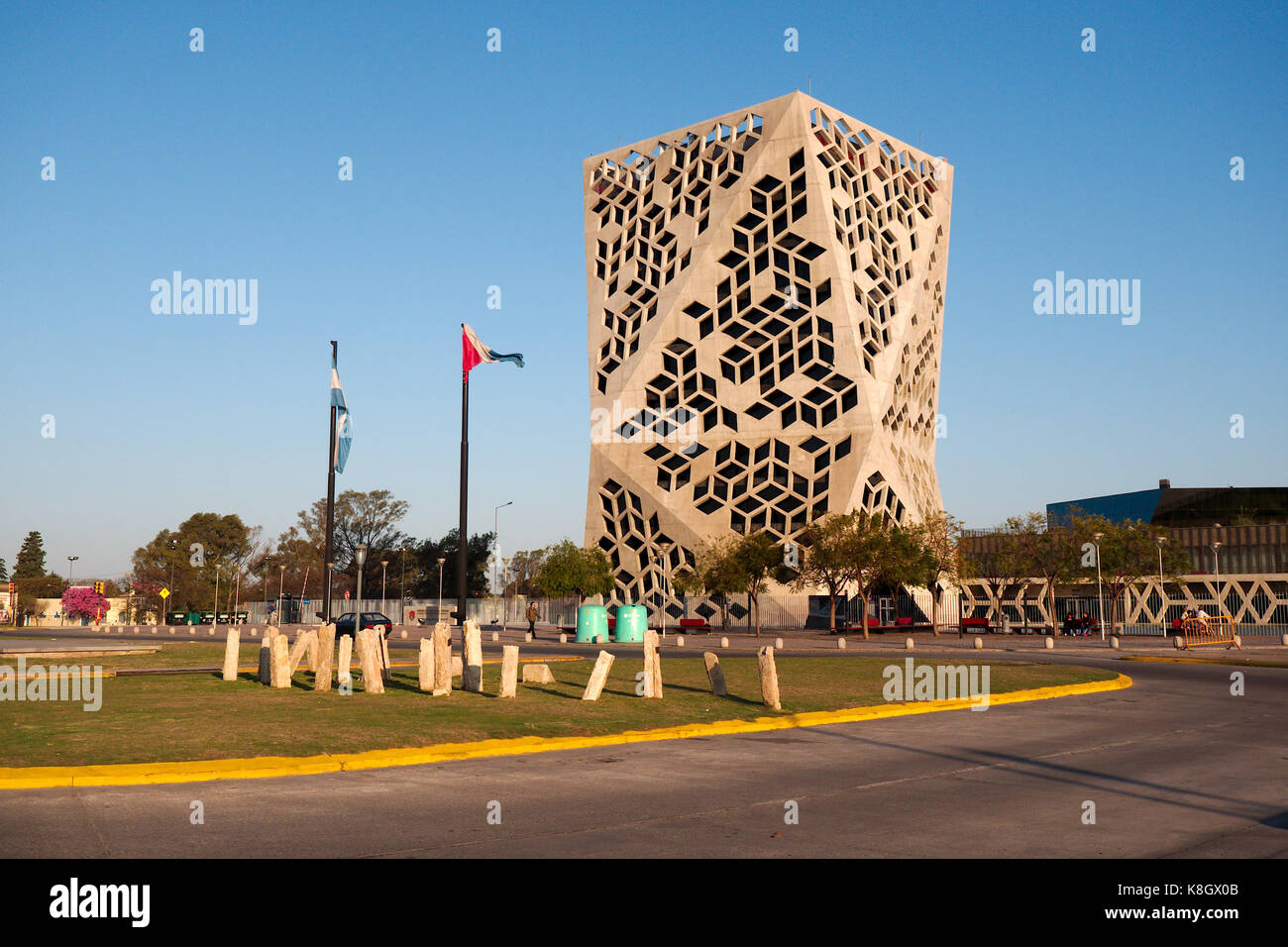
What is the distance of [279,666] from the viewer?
804 inches

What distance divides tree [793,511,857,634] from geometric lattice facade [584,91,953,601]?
4817 mm

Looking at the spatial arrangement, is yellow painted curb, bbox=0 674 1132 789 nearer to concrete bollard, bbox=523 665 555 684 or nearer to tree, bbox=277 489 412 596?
concrete bollard, bbox=523 665 555 684

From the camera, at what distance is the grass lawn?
12.1m

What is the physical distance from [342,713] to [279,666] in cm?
542

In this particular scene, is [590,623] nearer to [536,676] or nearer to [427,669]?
[536,676]

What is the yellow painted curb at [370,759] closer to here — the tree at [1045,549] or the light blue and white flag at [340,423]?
the light blue and white flag at [340,423]

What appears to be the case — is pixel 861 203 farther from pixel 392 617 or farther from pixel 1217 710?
pixel 1217 710

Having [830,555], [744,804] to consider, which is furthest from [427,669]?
[830,555]

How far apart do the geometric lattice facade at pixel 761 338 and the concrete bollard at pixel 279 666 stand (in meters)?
52.7

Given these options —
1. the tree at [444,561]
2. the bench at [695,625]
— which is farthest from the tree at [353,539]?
the bench at [695,625]

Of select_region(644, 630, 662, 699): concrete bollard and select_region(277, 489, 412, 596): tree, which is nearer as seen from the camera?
select_region(644, 630, 662, 699): concrete bollard

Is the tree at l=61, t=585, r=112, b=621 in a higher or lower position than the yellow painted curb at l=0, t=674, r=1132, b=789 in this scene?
lower

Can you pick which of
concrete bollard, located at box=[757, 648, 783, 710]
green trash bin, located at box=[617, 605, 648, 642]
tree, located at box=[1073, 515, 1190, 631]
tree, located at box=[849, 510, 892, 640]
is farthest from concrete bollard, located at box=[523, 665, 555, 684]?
tree, located at box=[1073, 515, 1190, 631]
